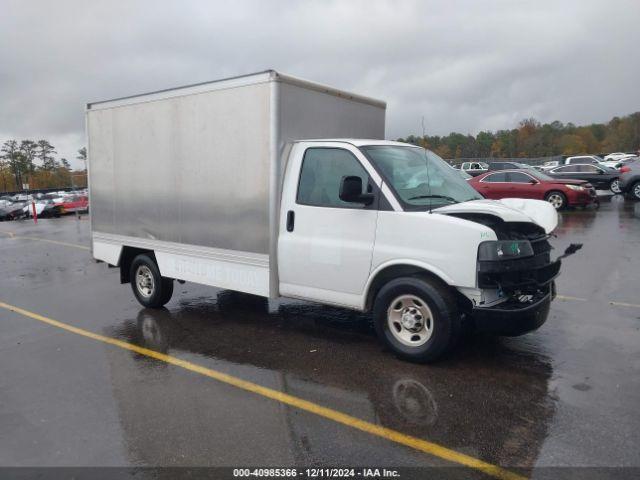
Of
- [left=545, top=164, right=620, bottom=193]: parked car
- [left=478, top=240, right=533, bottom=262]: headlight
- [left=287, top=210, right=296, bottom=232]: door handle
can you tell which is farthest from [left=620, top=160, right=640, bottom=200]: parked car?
[left=287, top=210, right=296, bottom=232]: door handle

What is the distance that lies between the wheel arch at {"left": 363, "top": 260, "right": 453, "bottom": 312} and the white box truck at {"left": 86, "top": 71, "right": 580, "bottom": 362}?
0.01 meters

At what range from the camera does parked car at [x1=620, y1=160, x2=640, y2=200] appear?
21.2m

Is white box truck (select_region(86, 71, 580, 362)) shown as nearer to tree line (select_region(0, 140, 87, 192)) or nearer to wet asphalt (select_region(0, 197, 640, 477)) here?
wet asphalt (select_region(0, 197, 640, 477))

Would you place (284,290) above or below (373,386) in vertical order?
above

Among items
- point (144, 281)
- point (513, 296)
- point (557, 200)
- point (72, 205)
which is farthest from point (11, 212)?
point (513, 296)

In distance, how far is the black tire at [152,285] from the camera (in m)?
7.37

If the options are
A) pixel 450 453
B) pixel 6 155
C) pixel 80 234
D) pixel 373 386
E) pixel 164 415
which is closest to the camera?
pixel 450 453

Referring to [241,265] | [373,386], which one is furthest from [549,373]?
[241,265]

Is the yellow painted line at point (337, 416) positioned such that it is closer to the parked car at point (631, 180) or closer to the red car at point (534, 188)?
the red car at point (534, 188)

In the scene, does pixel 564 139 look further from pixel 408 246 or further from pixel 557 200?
pixel 408 246

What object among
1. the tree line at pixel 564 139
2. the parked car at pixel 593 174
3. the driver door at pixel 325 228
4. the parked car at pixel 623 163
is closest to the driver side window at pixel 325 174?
the driver door at pixel 325 228

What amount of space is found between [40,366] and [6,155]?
377 ft

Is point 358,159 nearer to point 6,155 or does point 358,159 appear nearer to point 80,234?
point 80,234

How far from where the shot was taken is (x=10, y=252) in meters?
15.2
